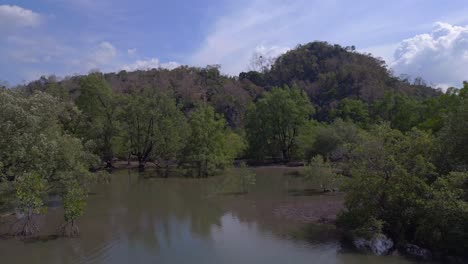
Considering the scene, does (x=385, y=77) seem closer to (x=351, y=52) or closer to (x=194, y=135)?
(x=351, y=52)

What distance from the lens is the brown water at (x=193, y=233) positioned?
16734 mm

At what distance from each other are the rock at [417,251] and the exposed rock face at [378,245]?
63 cm

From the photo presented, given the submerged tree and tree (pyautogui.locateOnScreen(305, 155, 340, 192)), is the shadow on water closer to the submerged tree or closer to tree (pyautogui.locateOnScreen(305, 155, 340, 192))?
tree (pyautogui.locateOnScreen(305, 155, 340, 192))

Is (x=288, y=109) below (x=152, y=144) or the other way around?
the other way around

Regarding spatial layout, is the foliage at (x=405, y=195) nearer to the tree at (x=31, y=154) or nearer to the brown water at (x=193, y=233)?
the brown water at (x=193, y=233)

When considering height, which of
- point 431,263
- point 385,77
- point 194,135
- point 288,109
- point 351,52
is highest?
point 351,52

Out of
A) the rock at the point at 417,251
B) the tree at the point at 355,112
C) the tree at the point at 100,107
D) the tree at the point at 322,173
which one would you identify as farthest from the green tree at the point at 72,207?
the tree at the point at 355,112

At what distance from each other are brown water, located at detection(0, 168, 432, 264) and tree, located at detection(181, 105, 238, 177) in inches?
365

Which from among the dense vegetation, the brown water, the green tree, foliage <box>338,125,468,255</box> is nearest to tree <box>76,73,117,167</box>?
the dense vegetation

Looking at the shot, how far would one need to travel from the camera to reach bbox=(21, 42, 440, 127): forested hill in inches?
3169

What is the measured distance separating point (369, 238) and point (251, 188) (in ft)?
55.4

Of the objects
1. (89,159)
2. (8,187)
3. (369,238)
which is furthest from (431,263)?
(89,159)

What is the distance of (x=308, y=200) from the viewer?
27328 millimetres

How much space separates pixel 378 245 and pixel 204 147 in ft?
86.9
